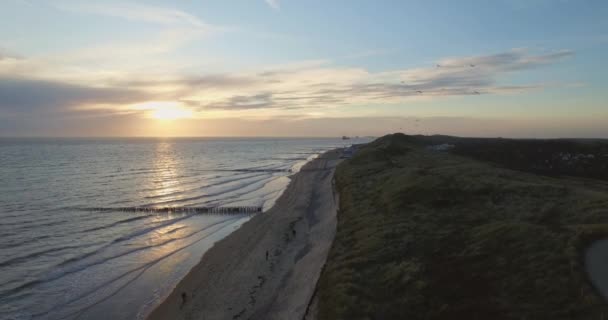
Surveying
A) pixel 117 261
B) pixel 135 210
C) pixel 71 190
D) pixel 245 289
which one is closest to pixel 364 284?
pixel 245 289

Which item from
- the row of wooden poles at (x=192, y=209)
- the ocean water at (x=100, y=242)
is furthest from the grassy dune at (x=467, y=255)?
the row of wooden poles at (x=192, y=209)

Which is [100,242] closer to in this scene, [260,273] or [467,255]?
[260,273]

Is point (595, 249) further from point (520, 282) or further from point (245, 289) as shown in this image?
point (245, 289)

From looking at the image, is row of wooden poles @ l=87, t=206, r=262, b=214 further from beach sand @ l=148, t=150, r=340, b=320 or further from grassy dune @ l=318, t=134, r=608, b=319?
grassy dune @ l=318, t=134, r=608, b=319

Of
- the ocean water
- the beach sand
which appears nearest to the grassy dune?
the beach sand

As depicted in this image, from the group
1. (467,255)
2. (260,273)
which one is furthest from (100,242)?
(467,255)
